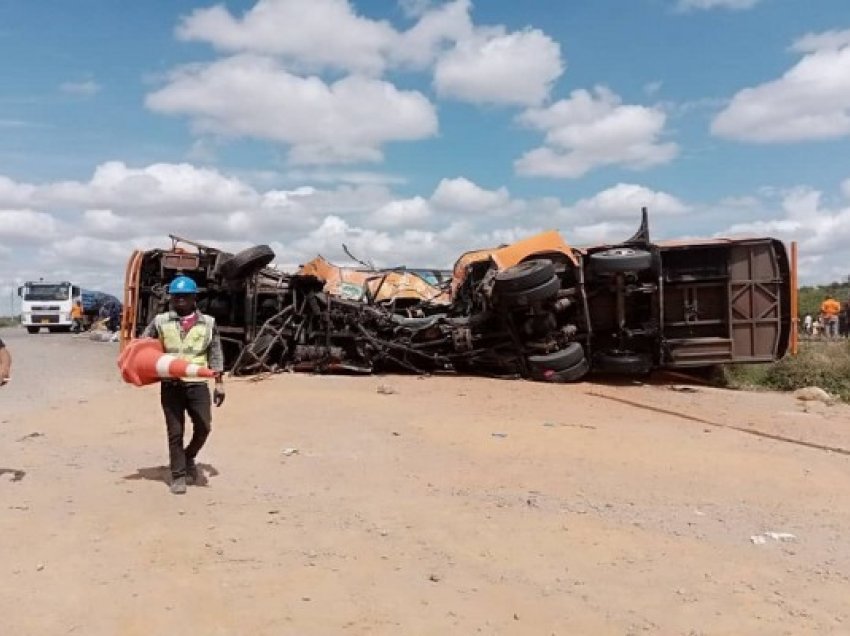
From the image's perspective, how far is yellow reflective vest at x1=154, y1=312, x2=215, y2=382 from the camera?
6.27 metres

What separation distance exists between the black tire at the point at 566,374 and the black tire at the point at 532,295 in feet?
3.50

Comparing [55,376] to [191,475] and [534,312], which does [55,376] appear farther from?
[191,475]

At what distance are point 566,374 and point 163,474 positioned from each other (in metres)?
7.04

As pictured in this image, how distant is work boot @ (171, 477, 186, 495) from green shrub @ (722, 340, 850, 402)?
10090 mm

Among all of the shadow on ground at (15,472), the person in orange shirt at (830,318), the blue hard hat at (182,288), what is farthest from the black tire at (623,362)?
the person in orange shirt at (830,318)

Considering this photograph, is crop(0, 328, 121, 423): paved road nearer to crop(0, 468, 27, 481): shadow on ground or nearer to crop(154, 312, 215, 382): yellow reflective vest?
crop(0, 468, 27, 481): shadow on ground

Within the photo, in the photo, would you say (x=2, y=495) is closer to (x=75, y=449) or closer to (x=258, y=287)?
(x=75, y=449)

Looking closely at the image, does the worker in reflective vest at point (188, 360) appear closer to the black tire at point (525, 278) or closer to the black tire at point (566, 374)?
the black tire at point (525, 278)

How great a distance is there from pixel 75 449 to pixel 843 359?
12206 millimetres

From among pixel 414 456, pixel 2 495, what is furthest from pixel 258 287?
pixel 2 495

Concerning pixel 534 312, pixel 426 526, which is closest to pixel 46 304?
pixel 534 312

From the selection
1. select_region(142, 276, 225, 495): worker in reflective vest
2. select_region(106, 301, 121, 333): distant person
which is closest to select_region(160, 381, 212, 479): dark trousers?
select_region(142, 276, 225, 495): worker in reflective vest

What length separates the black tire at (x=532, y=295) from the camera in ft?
39.5

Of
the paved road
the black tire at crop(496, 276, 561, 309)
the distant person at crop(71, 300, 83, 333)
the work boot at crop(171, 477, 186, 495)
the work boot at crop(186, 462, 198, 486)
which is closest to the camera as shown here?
the work boot at crop(171, 477, 186, 495)
